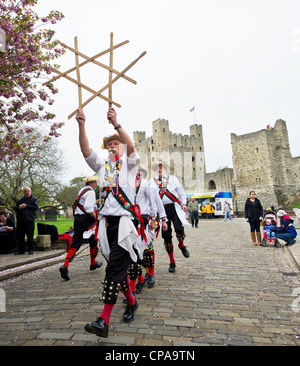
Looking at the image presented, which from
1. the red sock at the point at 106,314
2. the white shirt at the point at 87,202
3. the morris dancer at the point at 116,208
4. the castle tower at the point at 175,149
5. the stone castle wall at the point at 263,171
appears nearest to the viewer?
the red sock at the point at 106,314

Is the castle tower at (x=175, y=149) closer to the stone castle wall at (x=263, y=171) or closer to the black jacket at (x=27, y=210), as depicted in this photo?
the stone castle wall at (x=263, y=171)

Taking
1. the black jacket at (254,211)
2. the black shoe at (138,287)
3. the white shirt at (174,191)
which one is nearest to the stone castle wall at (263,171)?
the black jacket at (254,211)

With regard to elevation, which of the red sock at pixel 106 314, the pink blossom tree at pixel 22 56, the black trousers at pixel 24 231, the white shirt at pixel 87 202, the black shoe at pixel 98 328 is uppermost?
the pink blossom tree at pixel 22 56

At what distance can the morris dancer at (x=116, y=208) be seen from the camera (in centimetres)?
273

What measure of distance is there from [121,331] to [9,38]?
232 inches

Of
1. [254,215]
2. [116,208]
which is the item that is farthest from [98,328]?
[254,215]

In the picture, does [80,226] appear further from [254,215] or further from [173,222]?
[254,215]

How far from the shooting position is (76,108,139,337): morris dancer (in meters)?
2.73

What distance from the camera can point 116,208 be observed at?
2.92 m

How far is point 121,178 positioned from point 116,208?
1.19ft

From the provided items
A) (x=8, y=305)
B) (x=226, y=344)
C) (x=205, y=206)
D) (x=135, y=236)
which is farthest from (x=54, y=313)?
(x=205, y=206)

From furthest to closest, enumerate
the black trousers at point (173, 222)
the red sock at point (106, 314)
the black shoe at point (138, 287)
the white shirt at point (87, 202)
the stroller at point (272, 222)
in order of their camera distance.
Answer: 1. the stroller at point (272, 222)
2. the white shirt at point (87, 202)
3. the black trousers at point (173, 222)
4. the black shoe at point (138, 287)
5. the red sock at point (106, 314)

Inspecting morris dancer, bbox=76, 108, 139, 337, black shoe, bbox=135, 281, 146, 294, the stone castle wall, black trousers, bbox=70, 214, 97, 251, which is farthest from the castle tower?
morris dancer, bbox=76, 108, 139, 337

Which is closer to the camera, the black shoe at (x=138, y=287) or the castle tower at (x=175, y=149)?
the black shoe at (x=138, y=287)
